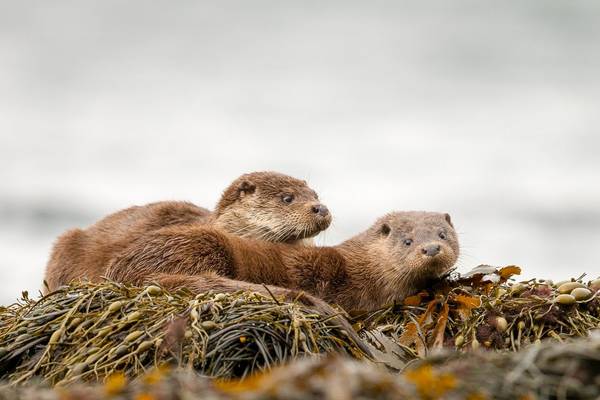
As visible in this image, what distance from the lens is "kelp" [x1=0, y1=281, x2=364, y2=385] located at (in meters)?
4.19

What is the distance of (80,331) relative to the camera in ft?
14.9

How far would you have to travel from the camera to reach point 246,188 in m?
8.65

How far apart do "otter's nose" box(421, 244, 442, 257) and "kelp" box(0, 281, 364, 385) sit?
5.74ft

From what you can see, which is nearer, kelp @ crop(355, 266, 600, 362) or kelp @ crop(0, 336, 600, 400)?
kelp @ crop(0, 336, 600, 400)

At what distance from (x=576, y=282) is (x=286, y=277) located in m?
1.89

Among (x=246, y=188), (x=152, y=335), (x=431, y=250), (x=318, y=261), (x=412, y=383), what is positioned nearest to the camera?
(x=412, y=383)

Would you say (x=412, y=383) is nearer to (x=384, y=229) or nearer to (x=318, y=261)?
(x=318, y=261)

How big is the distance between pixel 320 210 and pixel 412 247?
64.5 inches

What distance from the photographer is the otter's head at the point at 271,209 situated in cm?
808

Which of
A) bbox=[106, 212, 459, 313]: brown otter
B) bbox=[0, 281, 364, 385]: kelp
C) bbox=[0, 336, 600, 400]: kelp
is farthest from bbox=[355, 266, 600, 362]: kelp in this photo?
bbox=[0, 336, 600, 400]: kelp

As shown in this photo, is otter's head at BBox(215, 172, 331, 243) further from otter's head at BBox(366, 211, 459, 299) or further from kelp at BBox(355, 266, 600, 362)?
kelp at BBox(355, 266, 600, 362)

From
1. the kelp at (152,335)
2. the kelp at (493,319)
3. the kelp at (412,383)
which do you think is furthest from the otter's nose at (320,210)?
the kelp at (412,383)

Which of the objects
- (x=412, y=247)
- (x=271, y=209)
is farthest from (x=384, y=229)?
(x=271, y=209)

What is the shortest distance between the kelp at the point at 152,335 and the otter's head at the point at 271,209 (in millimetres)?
3204
